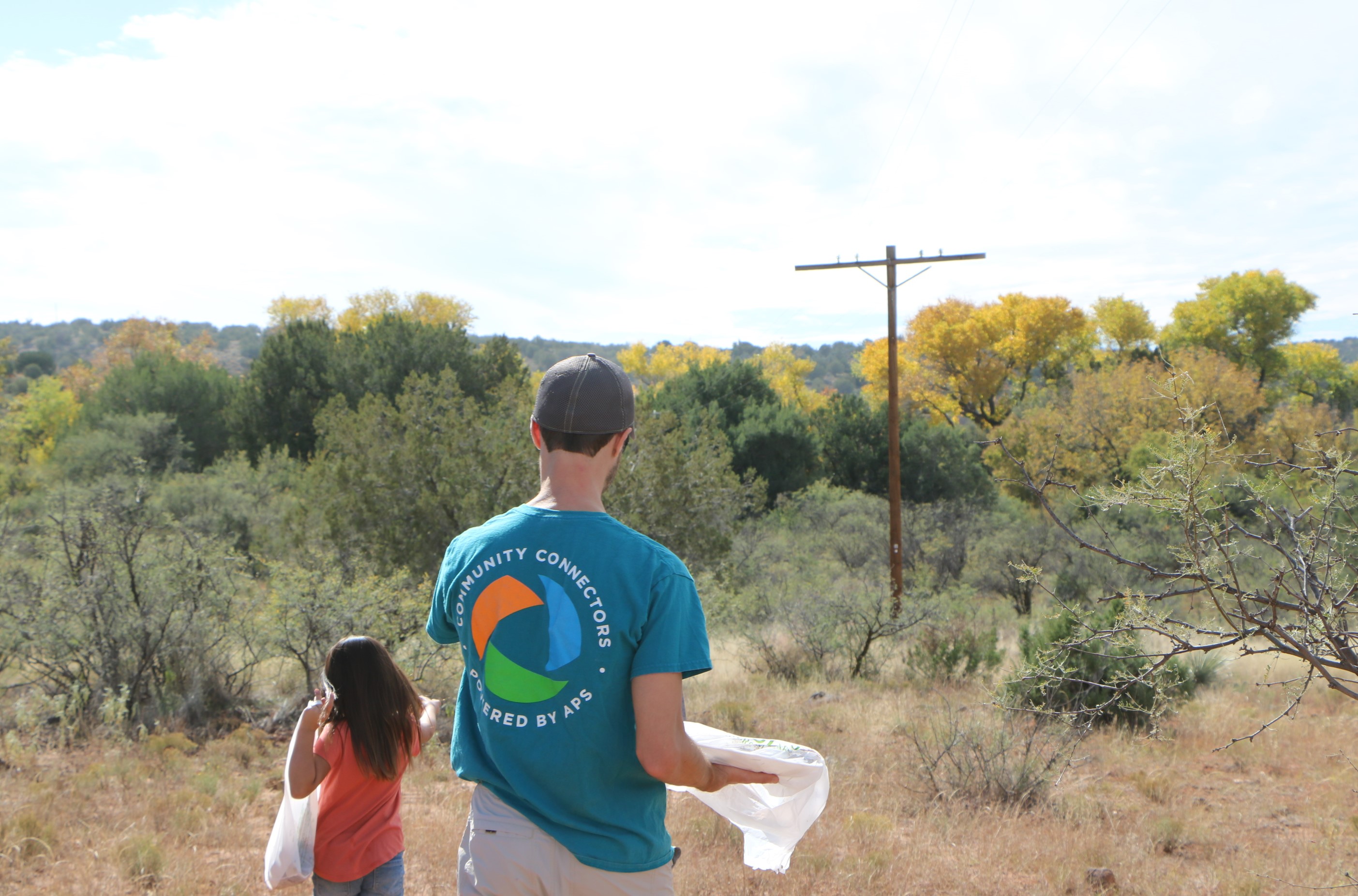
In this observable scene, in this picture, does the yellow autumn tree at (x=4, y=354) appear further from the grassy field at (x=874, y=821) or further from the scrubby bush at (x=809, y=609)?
the grassy field at (x=874, y=821)

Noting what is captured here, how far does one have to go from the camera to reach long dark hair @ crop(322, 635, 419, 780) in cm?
285

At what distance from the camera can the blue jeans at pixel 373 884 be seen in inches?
112

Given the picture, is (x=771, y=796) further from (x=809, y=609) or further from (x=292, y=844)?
(x=809, y=609)

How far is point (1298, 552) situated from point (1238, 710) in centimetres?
860

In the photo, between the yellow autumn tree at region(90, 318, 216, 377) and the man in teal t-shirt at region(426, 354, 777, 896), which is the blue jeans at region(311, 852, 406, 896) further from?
the yellow autumn tree at region(90, 318, 216, 377)

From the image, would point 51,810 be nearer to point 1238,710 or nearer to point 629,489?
point 629,489

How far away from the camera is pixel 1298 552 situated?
2354mm

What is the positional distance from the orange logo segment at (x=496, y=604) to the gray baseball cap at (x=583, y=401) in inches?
12.2

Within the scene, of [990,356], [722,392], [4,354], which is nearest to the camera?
[722,392]

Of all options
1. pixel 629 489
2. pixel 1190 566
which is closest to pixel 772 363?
pixel 629 489

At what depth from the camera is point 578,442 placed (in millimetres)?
1657

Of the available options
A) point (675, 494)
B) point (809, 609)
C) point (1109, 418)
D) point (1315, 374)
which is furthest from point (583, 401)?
point (1315, 374)

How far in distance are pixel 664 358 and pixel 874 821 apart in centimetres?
7389

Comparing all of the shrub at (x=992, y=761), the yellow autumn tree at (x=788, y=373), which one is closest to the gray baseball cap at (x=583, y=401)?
the shrub at (x=992, y=761)
